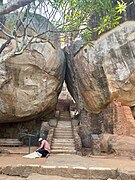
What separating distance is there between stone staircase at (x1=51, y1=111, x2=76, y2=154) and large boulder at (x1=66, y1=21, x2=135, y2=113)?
2.12 metres

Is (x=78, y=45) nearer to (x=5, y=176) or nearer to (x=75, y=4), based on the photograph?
(x=75, y=4)

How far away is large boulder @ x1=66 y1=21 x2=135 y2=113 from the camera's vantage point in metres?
10.8

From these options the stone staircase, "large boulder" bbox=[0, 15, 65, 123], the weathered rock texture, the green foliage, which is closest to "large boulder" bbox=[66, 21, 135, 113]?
"large boulder" bbox=[0, 15, 65, 123]

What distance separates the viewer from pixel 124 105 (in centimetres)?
1076

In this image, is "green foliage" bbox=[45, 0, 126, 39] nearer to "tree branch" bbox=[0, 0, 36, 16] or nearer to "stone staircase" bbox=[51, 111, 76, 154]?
"tree branch" bbox=[0, 0, 36, 16]

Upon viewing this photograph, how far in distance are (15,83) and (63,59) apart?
3782 mm

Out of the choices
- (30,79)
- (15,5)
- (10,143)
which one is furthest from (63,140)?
(15,5)

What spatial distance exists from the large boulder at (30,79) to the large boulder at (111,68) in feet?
6.41

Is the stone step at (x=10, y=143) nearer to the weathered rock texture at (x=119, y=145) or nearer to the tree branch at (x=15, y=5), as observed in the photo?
the weathered rock texture at (x=119, y=145)

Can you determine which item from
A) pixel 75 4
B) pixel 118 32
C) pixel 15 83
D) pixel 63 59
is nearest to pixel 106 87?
pixel 118 32

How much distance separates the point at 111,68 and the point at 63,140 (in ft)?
14.6

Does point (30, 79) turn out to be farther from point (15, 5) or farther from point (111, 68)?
point (15, 5)

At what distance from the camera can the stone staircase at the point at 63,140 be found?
9088mm

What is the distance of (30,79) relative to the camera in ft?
40.2
